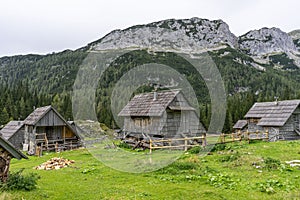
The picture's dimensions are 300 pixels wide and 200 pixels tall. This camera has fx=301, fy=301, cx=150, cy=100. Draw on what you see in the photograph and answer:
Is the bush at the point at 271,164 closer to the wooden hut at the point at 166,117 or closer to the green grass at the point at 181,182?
the green grass at the point at 181,182

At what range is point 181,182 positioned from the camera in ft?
53.0

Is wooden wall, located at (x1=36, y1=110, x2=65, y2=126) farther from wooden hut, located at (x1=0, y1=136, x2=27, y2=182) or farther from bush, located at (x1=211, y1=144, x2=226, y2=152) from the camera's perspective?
wooden hut, located at (x1=0, y1=136, x2=27, y2=182)

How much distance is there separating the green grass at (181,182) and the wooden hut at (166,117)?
43.5 feet

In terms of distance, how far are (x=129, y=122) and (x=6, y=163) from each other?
93.5 feet

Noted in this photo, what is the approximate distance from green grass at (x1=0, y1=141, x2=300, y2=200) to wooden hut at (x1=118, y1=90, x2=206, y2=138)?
1325 cm

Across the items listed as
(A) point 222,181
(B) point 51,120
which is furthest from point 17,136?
(A) point 222,181

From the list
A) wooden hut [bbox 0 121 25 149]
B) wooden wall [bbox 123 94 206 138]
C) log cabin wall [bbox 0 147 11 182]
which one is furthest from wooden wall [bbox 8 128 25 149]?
log cabin wall [bbox 0 147 11 182]

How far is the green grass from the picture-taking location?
1347cm

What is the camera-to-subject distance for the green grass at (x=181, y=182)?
1347 cm

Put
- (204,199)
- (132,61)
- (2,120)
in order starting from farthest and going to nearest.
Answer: (132,61), (2,120), (204,199)

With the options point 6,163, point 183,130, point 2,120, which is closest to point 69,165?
point 6,163

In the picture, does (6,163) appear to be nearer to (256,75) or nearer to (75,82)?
(75,82)

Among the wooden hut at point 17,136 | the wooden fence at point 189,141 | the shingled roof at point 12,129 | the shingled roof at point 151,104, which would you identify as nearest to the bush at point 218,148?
the wooden fence at point 189,141

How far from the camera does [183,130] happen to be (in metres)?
36.3
